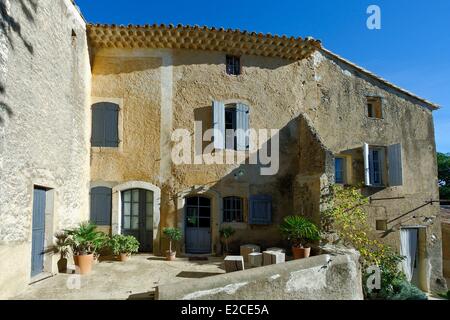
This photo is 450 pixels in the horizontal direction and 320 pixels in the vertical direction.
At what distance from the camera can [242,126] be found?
956 cm

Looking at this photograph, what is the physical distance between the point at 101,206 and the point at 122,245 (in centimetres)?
150

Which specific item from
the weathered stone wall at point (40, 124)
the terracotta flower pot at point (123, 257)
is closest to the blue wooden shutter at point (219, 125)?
the weathered stone wall at point (40, 124)

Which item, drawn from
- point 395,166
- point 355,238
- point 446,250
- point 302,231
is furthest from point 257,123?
→ point 446,250

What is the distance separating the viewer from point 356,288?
529cm

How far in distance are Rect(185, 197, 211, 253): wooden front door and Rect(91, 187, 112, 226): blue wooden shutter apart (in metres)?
2.26

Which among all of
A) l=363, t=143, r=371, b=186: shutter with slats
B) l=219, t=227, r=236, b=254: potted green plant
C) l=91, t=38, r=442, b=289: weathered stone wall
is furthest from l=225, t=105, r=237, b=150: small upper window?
l=363, t=143, r=371, b=186: shutter with slats

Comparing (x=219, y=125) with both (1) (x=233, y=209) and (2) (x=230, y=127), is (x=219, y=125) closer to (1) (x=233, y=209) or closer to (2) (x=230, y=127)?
(2) (x=230, y=127)

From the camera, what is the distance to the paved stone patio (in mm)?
5414

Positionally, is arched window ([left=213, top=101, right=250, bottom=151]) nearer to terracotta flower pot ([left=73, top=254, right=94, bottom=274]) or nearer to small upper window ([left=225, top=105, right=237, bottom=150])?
small upper window ([left=225, top=105, right=237, bottom=150])

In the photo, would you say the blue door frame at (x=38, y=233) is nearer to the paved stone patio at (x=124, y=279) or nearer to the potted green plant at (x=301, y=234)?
the paved stone patio at (x=124, y=279)

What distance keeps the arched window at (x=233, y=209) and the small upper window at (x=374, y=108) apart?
6177mm

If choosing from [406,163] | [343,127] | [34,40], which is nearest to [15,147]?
[34,40]

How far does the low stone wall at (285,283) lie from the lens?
13.5 feet
